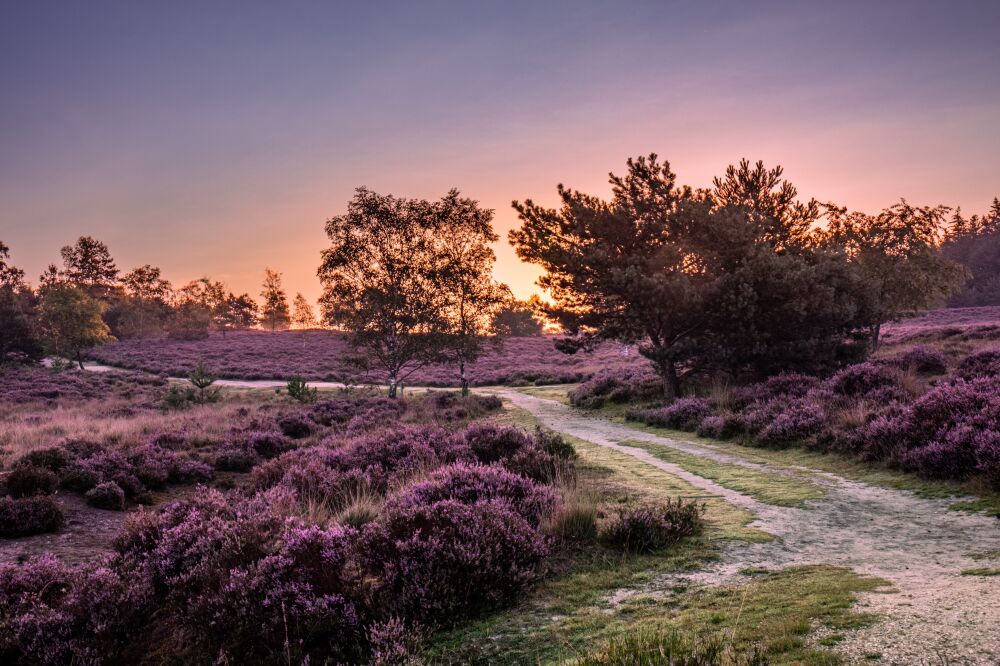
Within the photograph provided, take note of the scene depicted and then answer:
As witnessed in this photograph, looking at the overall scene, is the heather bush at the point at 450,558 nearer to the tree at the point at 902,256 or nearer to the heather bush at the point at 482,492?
the heather bush at the point at 482,492

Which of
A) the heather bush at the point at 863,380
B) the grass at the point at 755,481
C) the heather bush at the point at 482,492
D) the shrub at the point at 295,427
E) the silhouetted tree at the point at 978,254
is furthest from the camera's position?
the silhouetted tree at the point at 978,254

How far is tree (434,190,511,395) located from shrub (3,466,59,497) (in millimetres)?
21222

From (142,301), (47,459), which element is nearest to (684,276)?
(47,459)

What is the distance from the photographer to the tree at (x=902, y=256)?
2947 centimetres

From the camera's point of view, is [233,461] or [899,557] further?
[233,461]

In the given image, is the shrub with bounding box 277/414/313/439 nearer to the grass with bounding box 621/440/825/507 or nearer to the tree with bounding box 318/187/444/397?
the tree with bounding box 318/187/444/397

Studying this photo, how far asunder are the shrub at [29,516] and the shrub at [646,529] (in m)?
9.27

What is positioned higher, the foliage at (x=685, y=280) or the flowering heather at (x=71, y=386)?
the foliage at (x=685, y=280)

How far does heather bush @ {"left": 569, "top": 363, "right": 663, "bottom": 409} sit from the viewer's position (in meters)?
24.9

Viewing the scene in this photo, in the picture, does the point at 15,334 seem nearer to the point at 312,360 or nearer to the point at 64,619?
the point at 312,360

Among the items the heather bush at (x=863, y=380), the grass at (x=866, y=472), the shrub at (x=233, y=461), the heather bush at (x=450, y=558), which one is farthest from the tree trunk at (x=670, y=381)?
the heather bush at (x=450, y=558)

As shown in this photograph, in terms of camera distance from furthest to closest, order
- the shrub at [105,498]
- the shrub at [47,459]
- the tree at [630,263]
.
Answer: the tree at [630,263]
the shrub at [47,459]
the shrub at [105,498]

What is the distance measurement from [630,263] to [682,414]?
Answer: 21.0 feet

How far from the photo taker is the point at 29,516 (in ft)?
29.6
